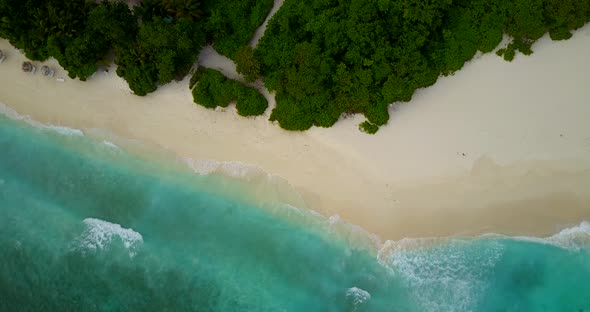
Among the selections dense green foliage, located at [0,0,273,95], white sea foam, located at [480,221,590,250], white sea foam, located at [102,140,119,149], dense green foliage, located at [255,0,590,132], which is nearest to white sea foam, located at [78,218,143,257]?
white sea foam, located at [102,140,119,149]

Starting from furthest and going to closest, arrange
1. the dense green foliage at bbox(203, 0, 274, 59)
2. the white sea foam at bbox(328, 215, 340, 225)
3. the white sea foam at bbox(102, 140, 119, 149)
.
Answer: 1. the white sea foam at bbox(102, 140, 119, 149)
2. the white sea foam at bbox(328, 215, 340, 225)
3. the dense green foliage at bbox(203, 0, 274, 59)

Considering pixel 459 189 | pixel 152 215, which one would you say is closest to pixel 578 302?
pixel 459 189

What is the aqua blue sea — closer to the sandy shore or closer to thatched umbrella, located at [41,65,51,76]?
the sandy shore

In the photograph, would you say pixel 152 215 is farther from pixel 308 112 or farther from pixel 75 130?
pixel 308 112

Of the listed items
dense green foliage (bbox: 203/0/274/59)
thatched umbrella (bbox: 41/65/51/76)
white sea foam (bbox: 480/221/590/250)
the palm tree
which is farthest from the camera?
thatched umbrella (bbox: 41/65/51/76)

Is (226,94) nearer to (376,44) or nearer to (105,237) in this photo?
(376,44)

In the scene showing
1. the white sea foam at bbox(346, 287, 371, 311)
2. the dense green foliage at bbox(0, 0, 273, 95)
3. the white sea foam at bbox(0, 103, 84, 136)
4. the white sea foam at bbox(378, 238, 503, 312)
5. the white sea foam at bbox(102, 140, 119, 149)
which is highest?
the dense green foliage at bbox(0, 0, 273, 95)

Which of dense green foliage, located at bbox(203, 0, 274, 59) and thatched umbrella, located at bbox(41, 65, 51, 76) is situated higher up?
dense green foliage, located at bbox(203, 0, 274, 59)
